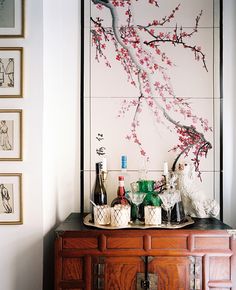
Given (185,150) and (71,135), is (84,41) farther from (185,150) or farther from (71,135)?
(185,150)

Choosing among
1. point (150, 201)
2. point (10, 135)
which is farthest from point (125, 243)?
point (10, 135)

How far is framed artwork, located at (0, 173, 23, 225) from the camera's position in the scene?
1758 mm

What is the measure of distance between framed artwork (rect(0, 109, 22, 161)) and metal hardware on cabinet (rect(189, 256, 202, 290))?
1.13 metres

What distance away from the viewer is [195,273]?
1611mm

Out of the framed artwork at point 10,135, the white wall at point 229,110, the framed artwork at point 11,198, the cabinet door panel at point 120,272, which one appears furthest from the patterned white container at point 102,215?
the white wall at point 229,110

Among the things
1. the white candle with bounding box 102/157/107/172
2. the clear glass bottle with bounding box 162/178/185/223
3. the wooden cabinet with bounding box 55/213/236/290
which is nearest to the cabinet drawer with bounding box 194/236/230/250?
the wooden cabinet with bounding box 55/213/236/290

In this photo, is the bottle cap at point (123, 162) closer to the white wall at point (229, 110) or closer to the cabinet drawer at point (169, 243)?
the cabinet drawer at point (169, 243)

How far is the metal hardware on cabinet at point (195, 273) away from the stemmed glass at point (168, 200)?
0.86ft

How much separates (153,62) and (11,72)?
3.19 feet

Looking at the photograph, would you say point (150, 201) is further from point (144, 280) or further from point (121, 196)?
point (144, 280)

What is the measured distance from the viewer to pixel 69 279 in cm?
162

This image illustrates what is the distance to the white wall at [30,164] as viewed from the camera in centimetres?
176

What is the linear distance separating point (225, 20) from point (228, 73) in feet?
1.24

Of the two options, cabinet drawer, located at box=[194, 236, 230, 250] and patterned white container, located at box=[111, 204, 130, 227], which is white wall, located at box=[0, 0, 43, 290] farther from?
cabinet drawer, located at box=[194, 236, 230, 250]
